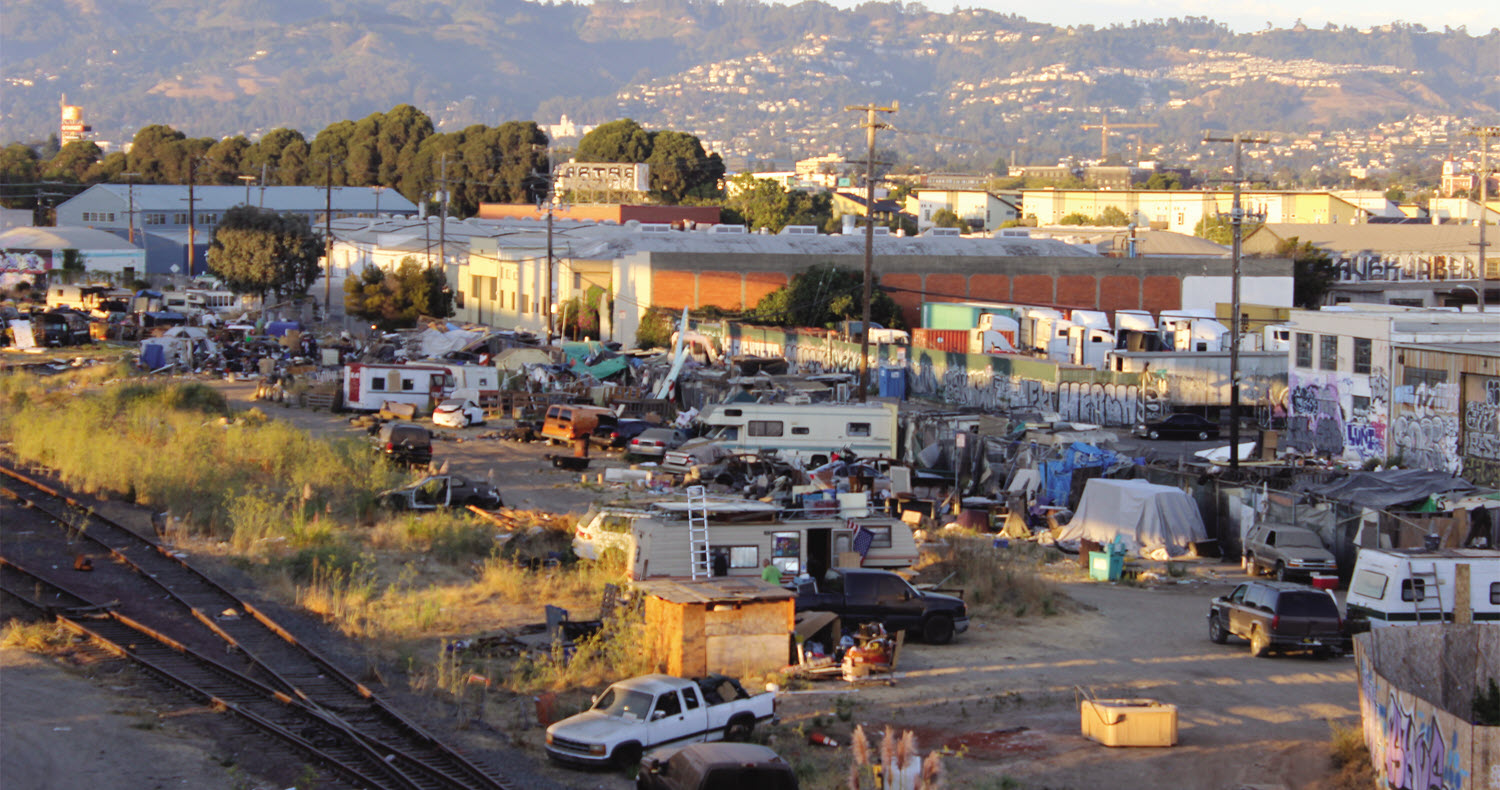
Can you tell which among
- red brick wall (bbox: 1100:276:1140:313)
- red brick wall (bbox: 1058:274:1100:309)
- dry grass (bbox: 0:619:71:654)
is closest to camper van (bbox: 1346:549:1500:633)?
dry grass (bbox: 0:619:71:654)

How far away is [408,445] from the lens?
32.4m

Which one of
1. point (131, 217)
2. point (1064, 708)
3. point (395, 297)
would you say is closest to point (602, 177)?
point (131, 217)

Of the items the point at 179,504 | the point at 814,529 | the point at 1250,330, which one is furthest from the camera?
the point at 1250,330

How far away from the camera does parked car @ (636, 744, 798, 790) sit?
11.6 metres

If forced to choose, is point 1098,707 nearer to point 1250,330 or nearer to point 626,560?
point 626,560

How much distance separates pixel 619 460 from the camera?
35.0 metres

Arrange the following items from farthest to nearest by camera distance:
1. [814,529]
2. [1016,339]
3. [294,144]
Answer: [294,144] < [1016,339] < [814,529]

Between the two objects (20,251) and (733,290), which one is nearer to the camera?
(733,290)

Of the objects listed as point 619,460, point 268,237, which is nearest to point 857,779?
point 619,460

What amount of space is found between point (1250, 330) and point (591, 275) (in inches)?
1081

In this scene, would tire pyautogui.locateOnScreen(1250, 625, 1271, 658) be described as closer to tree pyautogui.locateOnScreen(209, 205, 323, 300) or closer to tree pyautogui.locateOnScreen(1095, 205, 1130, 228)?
tree pyautogui.locateOnScreen(209, 205, 323, 300)

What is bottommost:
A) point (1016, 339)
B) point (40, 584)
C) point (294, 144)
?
point (40, 584)

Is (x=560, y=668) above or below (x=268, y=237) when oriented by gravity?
below

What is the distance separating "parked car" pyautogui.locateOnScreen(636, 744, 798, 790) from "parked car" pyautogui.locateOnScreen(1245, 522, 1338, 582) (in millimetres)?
13805
